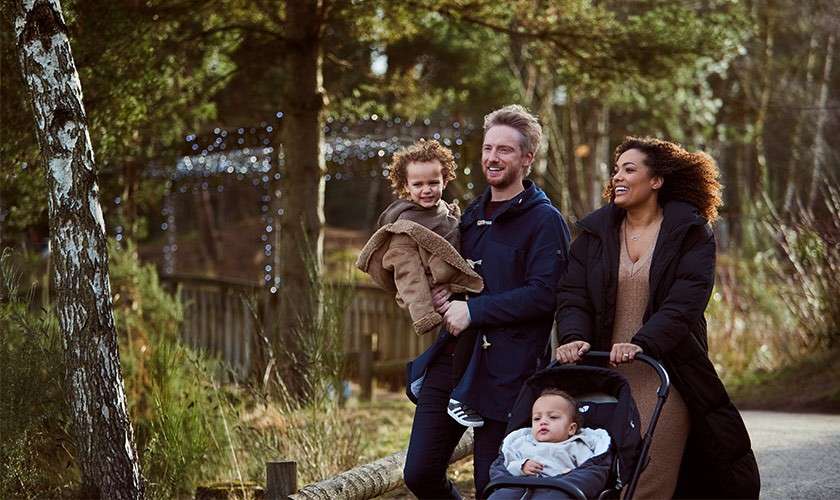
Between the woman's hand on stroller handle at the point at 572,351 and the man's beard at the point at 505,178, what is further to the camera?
the man's beard at the point at 505,178

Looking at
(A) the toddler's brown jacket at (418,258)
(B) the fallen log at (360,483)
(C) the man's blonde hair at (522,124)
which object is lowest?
(B) the fallen log at (360,483)

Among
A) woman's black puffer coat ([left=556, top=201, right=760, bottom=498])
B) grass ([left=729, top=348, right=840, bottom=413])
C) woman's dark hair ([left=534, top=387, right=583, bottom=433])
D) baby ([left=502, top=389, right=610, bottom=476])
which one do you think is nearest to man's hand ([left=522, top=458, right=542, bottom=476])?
Result: baby ([left=502, top=389, right=610, bottom=476])

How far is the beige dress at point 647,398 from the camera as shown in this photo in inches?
193

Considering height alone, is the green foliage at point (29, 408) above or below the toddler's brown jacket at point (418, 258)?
below

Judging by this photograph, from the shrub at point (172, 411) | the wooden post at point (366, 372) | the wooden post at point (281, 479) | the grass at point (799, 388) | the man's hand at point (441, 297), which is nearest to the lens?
the man's hand at point (441, 297)

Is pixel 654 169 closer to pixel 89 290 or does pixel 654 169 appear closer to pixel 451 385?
pixel 451 385

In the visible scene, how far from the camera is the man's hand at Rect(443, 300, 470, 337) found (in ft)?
15.9

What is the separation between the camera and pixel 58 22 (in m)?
6.09

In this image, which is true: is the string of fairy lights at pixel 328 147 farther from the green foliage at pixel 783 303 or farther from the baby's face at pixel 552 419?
the baby's face at pixel 552 419

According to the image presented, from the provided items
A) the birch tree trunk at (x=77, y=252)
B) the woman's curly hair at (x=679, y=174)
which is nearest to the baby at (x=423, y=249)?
the woman's curly hair at (x=679, y=174)

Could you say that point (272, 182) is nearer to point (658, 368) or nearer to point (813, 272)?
point (813, 272)

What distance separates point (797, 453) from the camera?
28.0 feet

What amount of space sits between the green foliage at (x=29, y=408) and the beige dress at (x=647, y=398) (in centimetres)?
339

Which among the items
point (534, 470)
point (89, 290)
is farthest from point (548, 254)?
point (89, 290)
